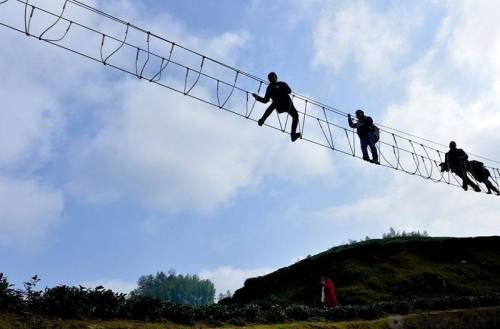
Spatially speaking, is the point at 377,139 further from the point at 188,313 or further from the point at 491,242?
the point at 491,242

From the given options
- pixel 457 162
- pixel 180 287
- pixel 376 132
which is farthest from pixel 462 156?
pixel 180 287

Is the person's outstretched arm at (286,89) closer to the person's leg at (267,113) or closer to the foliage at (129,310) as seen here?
the person's leg at (267,113)

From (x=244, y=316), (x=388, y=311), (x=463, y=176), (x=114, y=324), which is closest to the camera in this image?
(x=114, y=324)

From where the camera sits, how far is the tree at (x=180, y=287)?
158 meters

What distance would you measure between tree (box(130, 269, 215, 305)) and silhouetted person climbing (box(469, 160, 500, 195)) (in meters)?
140

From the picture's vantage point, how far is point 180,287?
16275 centimetres

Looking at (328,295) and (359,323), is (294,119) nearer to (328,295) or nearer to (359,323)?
(359,323)

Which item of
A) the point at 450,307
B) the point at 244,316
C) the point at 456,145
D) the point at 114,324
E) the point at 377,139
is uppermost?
the point at 456,145

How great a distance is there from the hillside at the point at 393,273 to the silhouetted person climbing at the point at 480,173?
4.85 meters

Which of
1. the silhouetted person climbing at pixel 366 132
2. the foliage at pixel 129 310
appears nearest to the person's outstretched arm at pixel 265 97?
the silhouetted person climbing at pixel 366 132

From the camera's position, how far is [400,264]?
2544 cm

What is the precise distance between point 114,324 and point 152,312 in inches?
54.3

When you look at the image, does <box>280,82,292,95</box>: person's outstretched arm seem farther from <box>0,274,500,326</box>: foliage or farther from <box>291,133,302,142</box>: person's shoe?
<box>0,274,500,326</box>: foliage

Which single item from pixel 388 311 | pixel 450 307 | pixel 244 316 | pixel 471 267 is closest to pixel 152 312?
pixel 244 316
